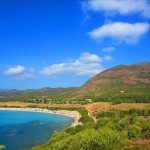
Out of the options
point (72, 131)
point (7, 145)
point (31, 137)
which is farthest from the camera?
point (31, 137)

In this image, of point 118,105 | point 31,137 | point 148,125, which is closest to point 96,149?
point 148,125

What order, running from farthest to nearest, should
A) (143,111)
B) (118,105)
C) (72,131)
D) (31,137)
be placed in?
(118,105), (143,111), (31,137), (72,131)

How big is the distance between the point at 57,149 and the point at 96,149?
1007 cm

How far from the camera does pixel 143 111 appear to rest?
5202 inches

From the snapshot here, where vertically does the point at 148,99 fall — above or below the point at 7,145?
above

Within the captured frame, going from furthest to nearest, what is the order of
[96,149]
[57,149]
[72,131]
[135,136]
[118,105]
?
[118,105] < [72,131] < [135,136] < [57,149] < [96,149]

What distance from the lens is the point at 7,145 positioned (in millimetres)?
91625

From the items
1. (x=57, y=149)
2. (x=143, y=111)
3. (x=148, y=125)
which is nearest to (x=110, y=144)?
(x=57, y=149)

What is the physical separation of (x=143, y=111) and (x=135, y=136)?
206 ft

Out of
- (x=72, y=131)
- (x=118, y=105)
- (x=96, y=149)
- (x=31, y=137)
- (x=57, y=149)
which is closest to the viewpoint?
(x=96, y=149)

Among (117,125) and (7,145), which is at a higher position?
(117,125)

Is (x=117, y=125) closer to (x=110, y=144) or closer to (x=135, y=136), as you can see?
(x=135, y=136)

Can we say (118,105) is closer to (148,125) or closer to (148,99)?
(148,99)

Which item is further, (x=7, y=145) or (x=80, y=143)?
(x=7, y=145)
